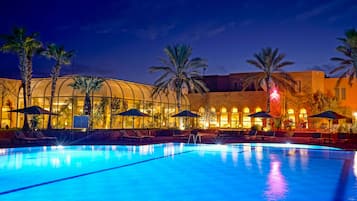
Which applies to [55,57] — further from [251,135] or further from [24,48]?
[251,135]

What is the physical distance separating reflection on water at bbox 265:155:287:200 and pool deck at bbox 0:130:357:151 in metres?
9.75

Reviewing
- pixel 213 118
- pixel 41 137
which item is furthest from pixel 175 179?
pixel 213 118

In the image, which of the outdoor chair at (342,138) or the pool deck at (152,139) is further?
the outdoor chair at (342,138)

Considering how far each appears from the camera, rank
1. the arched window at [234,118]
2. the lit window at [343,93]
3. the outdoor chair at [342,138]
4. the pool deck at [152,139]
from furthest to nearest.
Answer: the arched window at [234,118] → the lit window at [343,93] → the outdoor chair at [342,138] → the pool deck at [152,139]

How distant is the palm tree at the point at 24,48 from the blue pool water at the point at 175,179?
417 inches

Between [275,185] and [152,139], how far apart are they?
1644cm

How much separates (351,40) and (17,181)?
22.8 meters

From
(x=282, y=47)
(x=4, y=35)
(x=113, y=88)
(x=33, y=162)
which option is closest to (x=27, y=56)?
(x=4, y=35)

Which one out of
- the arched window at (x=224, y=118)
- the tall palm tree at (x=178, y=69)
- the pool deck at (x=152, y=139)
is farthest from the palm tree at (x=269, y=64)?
the arched window at (x=224, y=118)

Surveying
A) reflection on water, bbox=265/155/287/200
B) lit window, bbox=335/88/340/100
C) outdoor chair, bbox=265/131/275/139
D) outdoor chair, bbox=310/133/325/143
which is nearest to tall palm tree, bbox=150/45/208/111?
outdoor chair, bbox=265/131/275/139

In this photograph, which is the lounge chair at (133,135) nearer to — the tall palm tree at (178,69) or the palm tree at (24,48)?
the palm tree at (24,48)

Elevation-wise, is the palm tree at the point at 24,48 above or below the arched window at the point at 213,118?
above

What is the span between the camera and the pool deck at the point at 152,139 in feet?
67.2

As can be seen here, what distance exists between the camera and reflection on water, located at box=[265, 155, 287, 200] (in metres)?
7.75
